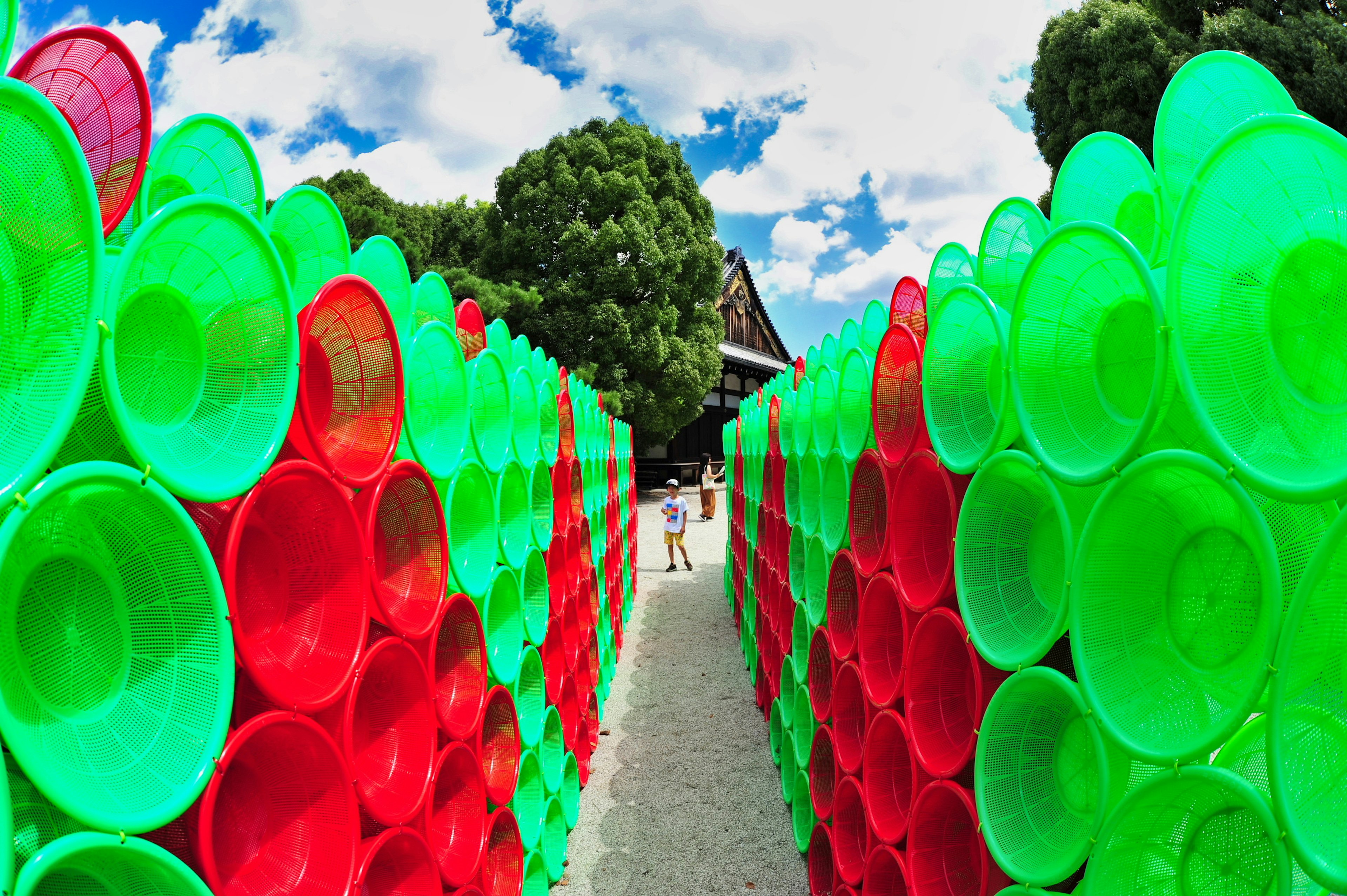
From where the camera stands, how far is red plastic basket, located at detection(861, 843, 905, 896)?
9.05 ft

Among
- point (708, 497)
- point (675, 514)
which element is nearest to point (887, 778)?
point (675, 514)

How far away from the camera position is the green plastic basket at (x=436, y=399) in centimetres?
226

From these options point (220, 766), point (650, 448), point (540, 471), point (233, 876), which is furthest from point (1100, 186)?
point (650, 448)

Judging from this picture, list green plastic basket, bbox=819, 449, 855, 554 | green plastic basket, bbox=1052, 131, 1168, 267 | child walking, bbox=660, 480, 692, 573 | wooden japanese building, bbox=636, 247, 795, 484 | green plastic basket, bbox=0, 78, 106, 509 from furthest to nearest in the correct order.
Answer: wooden japanese building, bbox=636, 247, 795, 484
child walking, bbox=660, 480, 692, 573
green plastic basket, bbox=819, 449, 855, 554
green plastic basket, bbox=1052, 131, 1168, 267
green plastic basket, bbox=0, 78, 106, 509

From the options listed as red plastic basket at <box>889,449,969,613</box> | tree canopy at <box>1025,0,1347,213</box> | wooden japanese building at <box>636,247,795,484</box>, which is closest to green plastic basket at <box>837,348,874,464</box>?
red plastic basket at <box>889,449,969,613</box>

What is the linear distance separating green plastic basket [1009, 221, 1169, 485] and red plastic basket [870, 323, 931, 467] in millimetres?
789

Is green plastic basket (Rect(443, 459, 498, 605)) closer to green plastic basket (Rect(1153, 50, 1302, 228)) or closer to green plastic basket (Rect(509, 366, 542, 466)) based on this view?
green plastic basket (Rect(509, 366, 542, 466))

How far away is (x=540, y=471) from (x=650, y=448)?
17618mm

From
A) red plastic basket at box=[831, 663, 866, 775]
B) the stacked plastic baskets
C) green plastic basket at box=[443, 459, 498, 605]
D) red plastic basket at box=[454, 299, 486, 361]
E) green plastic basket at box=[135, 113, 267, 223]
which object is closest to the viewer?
the stacked plastic baskets

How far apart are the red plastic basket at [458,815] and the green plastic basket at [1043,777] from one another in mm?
1642

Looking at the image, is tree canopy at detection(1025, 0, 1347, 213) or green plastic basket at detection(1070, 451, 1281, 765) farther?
tree canopy at detection(1025, 0, 1347, 213)

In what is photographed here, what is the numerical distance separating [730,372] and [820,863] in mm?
22829

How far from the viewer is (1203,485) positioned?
135 cm

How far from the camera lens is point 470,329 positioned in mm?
3262
